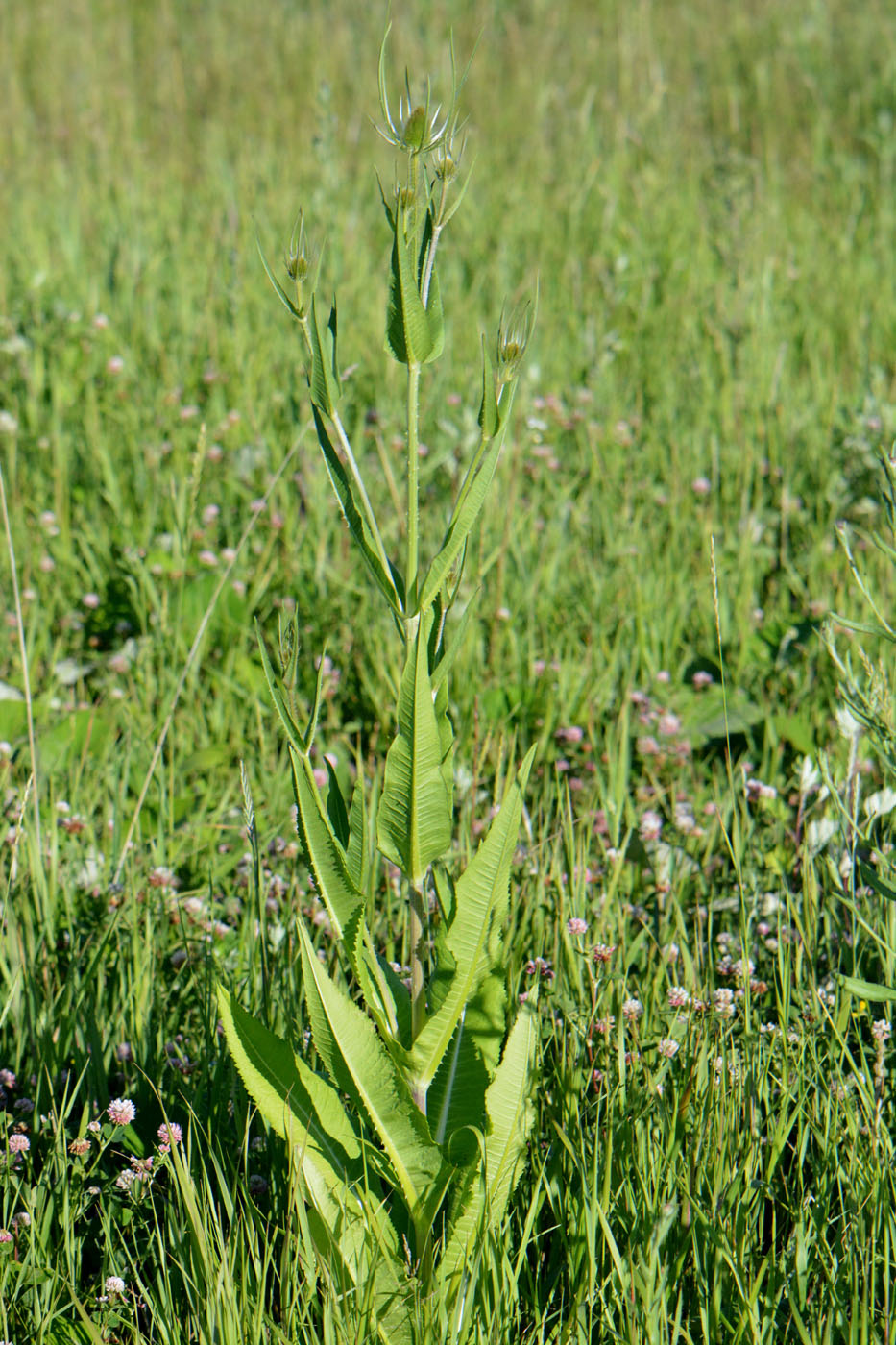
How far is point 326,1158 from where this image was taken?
115cm

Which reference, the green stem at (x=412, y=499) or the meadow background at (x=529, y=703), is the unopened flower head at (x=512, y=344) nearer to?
the green stem at (x=412, y=499)

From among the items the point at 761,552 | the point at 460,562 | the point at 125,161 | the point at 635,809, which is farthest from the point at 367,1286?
the point at 125,161

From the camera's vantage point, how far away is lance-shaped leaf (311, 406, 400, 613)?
1073mm

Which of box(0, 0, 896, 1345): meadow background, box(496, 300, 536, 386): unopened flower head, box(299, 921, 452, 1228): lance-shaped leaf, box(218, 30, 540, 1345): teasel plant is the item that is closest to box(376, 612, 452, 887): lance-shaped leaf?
box(218, 30, 540, 1345): teasel plant

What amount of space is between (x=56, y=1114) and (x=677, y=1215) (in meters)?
0.72

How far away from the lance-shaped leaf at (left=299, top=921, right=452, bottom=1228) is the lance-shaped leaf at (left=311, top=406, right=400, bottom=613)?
0.32m

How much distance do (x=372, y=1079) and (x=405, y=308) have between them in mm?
706

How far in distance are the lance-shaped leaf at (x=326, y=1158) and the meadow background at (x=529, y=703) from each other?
4 cm

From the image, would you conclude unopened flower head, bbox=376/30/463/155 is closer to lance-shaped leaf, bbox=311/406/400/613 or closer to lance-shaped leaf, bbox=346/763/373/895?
lance-shaped leaf, bbox=311/406/400/613

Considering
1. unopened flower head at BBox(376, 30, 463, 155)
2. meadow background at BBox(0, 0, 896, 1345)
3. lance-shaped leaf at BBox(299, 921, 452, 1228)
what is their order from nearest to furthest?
unopened flower head at BBox(376, 30, 463, 155), lance-shaped leaf at BBox(299, 921, 452, 1228), meadow background at BBox(0, 0, 896, 1345)

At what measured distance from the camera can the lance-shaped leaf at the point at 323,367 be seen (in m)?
1.04

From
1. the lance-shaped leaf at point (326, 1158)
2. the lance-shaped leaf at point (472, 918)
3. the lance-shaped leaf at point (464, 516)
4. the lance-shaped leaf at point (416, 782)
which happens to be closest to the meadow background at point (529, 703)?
the lance-shaped leaf at point (326, 1158)

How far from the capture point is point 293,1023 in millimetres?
1484

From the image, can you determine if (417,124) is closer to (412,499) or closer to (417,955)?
(412,499)
